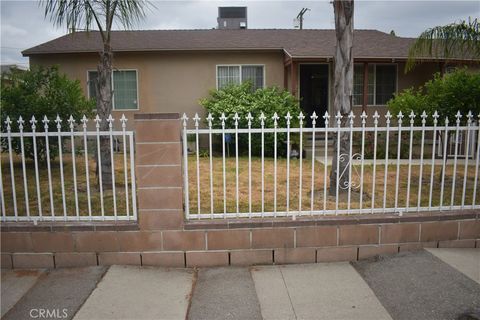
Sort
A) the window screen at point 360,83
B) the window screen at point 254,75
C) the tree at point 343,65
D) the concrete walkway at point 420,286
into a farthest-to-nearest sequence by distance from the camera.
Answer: the window screen at point 360,83, the window screen at point 254,75, the tree at point 343,65, the concrete walkway at point 420,286

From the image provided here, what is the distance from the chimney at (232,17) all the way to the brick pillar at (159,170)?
16279mm

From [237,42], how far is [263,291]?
10.7m

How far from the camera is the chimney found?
1947 cm

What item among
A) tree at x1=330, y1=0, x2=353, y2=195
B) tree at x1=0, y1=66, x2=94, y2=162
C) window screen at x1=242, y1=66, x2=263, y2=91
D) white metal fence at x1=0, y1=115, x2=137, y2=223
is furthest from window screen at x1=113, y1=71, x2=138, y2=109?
tree at x1=330, y1=0, x2=353, y2=195

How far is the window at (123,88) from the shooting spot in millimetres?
13070

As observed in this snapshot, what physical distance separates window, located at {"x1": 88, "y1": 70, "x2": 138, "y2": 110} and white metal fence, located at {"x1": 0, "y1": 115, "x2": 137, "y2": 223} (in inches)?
131

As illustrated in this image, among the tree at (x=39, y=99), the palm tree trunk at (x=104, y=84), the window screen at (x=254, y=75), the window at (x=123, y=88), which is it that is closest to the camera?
the palm tree trunk at (x=104, y=84)

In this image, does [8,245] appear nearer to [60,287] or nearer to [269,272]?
[60,287]

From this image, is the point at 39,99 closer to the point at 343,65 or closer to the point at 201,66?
the point at 343,65

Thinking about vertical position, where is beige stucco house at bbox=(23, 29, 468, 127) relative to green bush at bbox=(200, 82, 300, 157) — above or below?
above

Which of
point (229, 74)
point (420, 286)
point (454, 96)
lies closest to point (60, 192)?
point (420, 286)

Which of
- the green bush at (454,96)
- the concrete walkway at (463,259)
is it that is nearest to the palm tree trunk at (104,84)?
the concrete walkway at (463,259)

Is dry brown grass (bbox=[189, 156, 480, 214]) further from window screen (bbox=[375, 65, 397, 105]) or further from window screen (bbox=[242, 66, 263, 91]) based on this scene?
window screen (bbox=[375, 65, 397, 105])

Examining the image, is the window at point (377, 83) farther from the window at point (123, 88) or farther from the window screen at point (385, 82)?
the window at point (123, 88)
